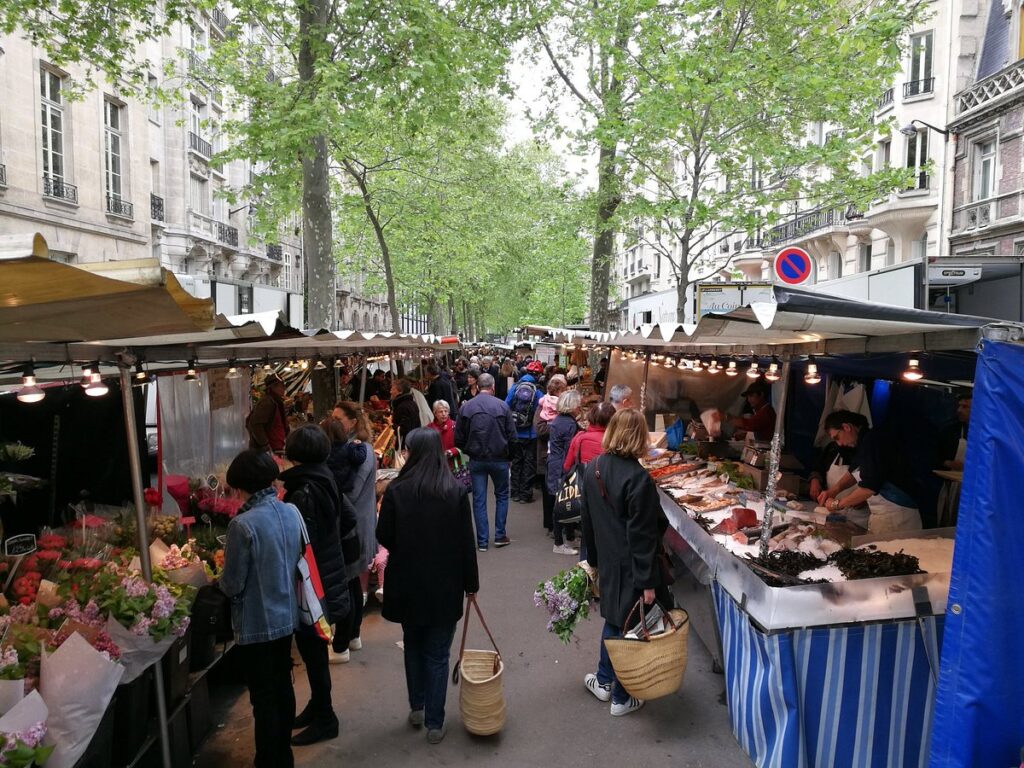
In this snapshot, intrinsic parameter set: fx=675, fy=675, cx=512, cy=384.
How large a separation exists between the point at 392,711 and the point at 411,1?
9020 mm

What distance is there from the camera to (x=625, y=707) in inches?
173

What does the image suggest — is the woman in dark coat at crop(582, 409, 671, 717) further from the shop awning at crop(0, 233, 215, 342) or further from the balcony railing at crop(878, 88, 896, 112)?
the balcony railing at crop(878, 88, 896, 112)

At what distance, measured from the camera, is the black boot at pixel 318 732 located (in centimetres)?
409

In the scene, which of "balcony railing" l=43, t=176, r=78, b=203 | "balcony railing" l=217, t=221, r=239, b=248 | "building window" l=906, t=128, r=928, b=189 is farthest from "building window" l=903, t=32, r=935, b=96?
"balcony railing" l=217, t=221, r=239, b=248

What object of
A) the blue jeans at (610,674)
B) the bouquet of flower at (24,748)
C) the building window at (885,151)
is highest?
the building window at (885,151)

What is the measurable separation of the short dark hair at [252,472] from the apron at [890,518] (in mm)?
4189

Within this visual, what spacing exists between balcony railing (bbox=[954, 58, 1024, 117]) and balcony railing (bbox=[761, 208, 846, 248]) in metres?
5.02

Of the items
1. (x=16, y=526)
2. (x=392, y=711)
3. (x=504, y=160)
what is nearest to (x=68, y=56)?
(x=16, y=526)

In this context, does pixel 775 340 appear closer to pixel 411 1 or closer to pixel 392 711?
pixel 392 711

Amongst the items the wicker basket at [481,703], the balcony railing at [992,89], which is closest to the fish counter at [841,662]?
the wicker basket at [481,703]

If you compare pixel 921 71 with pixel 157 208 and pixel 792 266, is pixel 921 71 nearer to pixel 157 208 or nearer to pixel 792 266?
pixel 792 266

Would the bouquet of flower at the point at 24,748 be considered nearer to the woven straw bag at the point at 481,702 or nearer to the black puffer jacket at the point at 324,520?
the black puffer jacket at the point at 324,520

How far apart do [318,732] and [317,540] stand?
1173 mm

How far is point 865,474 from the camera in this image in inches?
207
